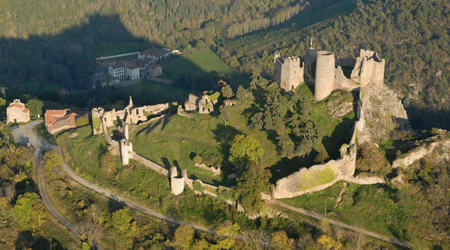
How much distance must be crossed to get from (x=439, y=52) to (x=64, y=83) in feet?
264

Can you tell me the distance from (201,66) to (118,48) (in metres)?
33.4

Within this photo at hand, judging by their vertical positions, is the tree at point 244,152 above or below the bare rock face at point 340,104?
below

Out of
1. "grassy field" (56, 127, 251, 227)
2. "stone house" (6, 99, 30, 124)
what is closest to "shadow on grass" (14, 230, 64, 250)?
"grassy field" (56, 127, 251, 227)

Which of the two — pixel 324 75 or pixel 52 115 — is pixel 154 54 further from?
pixel 324 75

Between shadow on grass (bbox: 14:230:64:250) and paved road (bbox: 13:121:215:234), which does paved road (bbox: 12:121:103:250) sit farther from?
shadow on grass (bbox: 14:230:64:250)

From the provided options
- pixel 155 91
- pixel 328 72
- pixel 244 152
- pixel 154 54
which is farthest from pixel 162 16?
pixel 244 152

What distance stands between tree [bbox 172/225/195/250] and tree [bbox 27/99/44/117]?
41525 mm

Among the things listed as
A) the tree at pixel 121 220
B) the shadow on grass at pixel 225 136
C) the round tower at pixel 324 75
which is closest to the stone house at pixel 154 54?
the shadow on grass at pixel 225 136

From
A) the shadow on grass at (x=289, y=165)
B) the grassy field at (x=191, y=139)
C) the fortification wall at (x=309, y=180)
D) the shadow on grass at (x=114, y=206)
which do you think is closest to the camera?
the fortification wall at (x=309, y=180)

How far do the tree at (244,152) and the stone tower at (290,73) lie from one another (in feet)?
39.1

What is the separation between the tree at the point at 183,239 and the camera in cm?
5034

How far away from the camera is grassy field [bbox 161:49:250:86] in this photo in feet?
390

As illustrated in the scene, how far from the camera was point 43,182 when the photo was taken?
64188 millimetres

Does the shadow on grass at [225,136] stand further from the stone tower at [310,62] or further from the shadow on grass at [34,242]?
the shadow on grass at [34,242]
